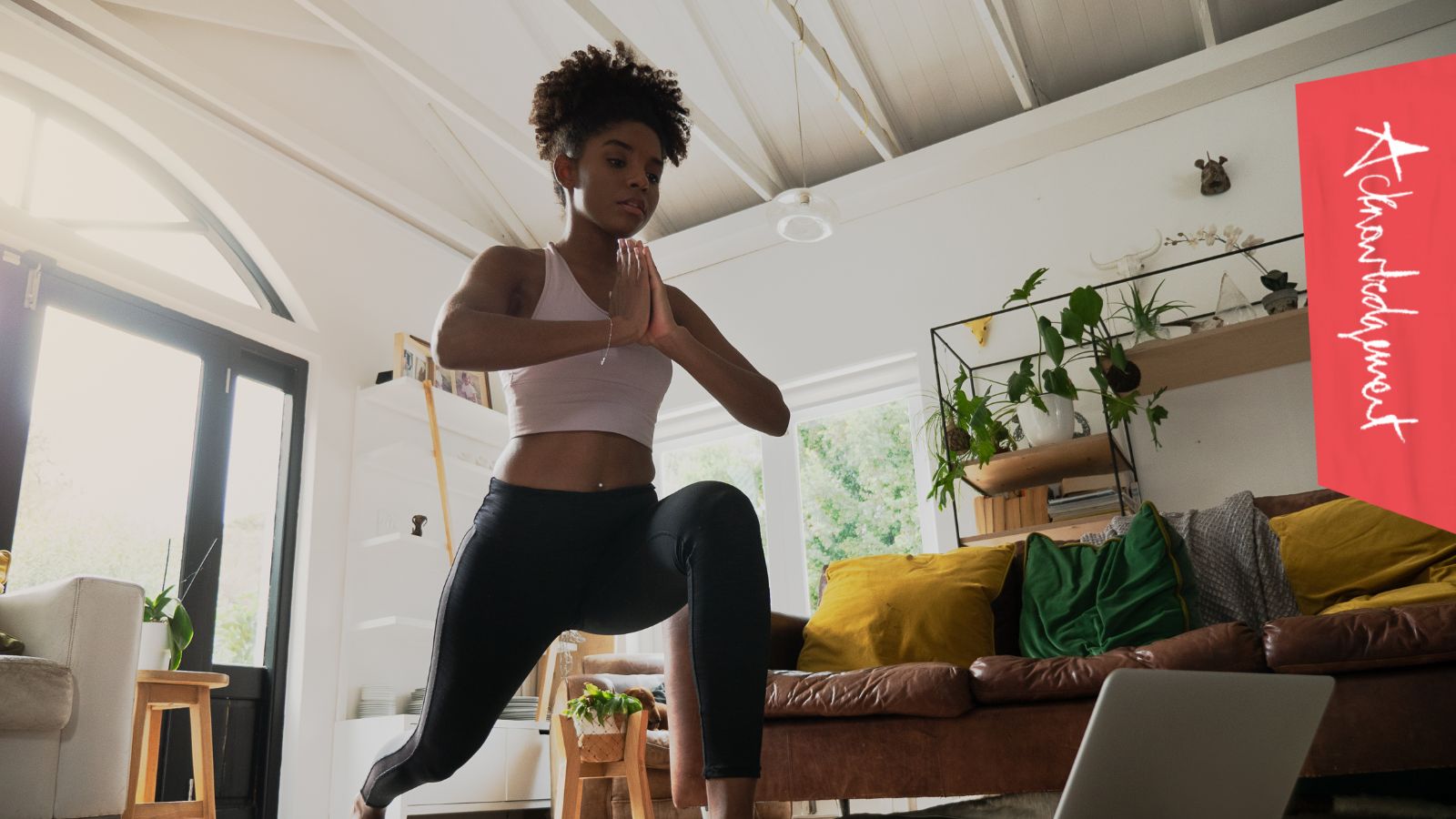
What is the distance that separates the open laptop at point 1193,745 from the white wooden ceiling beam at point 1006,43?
359 cm

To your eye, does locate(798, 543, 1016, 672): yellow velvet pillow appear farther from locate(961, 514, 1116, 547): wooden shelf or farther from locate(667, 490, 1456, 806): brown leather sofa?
locate(961, 514, 1116, 547): wooden shelf

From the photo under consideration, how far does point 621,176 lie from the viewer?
1.42 metres

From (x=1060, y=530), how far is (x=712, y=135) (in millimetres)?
2346

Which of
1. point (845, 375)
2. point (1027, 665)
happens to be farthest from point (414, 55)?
point (1027, 665)

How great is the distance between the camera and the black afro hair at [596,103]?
58.2 inches

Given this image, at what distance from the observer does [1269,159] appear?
13.9 feet

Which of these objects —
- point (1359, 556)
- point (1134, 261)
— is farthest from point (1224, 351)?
point (1359, 556)

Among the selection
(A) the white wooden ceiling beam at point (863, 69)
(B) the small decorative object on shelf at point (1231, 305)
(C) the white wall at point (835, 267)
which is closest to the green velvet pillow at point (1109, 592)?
(C) the white wall at point (835, 267)

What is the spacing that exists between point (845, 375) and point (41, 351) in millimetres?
3439

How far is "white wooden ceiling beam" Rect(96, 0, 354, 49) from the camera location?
402cm

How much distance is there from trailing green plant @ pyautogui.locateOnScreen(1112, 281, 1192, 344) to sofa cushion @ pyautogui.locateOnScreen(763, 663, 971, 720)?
2.17 meters

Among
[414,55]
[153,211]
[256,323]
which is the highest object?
[414,55]

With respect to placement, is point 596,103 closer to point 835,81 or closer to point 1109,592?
point 1109,592

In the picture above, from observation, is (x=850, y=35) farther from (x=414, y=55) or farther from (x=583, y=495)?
(x=583, y=495)
